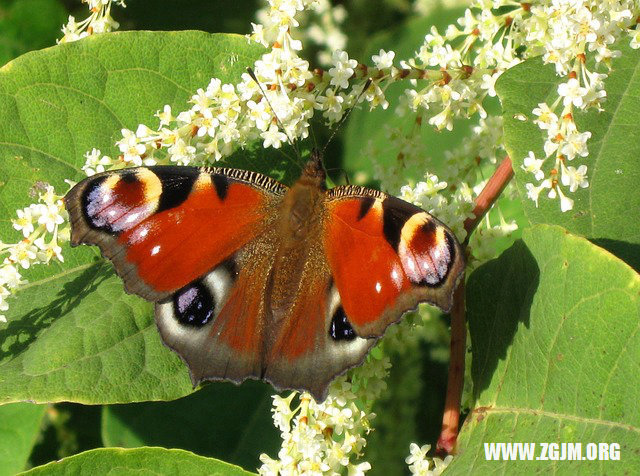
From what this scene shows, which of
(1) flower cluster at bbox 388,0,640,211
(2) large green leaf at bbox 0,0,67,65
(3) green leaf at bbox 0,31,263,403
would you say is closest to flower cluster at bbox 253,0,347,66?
(2) large green leaf at bbox 0,0,67,65

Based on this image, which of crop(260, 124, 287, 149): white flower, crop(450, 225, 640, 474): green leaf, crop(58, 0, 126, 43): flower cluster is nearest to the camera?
crop(450, 225, 640, 474): green leaf

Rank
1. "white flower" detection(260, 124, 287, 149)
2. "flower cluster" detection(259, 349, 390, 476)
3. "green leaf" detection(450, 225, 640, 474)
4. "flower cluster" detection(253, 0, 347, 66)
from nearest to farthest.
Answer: "green leaf" detection(450, 225, 640, 474)
"flower cluster" detection(259, 349, 390, 476)
"white flower" detection(260, 124, 287, 149)
"flower cluster" detection(253, 0, 347, 66)

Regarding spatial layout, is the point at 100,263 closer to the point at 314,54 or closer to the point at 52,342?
the point at 52,342

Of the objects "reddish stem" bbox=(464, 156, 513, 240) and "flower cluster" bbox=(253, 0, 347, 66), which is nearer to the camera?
"reddish stem" bbox=(464, 156, 513, 240)

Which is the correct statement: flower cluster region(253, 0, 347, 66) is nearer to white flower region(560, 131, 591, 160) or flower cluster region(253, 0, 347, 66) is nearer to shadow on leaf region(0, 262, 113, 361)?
shadow on leaf region(0, 262, 113, 361)

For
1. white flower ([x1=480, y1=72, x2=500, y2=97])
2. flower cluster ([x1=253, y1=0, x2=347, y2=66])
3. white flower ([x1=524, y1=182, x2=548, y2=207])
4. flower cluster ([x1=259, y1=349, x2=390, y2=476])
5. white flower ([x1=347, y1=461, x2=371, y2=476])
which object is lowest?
white flower ([x1=347, y1=461, x2=371, y2=476])

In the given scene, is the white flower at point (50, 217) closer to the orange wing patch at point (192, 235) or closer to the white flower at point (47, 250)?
the white flower at point (47, 250)

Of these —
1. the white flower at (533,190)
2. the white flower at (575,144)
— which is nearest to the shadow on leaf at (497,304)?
the white flower at (533,190)
